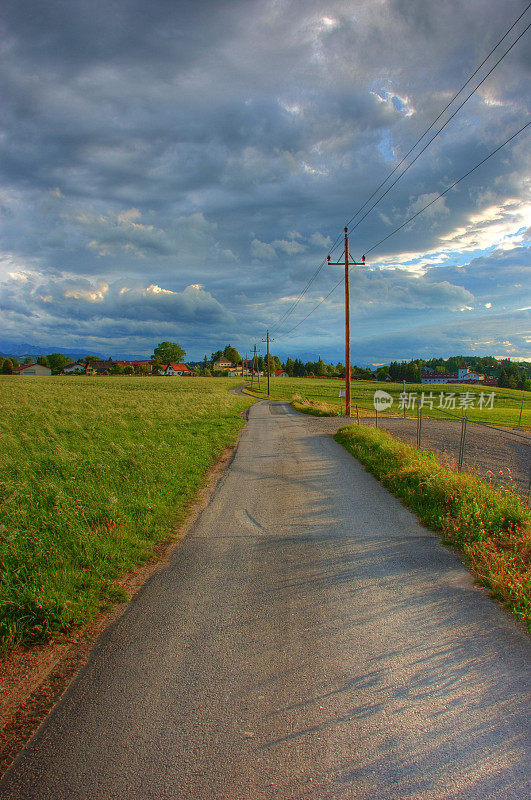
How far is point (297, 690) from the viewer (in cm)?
303

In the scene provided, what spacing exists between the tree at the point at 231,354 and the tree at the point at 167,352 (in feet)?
113

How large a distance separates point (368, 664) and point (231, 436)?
13.8 meters

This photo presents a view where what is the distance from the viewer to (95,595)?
14.3 ft

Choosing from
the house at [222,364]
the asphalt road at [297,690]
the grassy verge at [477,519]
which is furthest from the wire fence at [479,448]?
the house at [222,364]

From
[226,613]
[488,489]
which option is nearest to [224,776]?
[226,613]

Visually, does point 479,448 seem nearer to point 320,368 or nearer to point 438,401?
point 438,401

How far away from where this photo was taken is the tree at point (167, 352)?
14762 centimetres

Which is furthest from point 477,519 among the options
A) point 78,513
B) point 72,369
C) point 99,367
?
point 72,369

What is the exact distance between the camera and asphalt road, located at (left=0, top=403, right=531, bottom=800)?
2371mm

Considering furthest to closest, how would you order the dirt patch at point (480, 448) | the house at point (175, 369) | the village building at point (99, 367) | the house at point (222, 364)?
1. the house at point (222, 364)
2. the house at point (175, 369)
3. the village building at point (99, 367)
4. the dirt patch at point (480, 448)

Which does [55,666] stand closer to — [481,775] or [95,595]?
[95,595]

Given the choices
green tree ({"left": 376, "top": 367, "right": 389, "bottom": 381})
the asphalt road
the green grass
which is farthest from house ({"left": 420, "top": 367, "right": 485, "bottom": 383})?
the asphalt road

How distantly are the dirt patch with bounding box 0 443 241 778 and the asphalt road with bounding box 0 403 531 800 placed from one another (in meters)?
0.10

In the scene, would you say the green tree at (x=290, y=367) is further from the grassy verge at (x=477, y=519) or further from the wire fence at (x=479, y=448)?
the grassy verge at (x=477, y=519)
